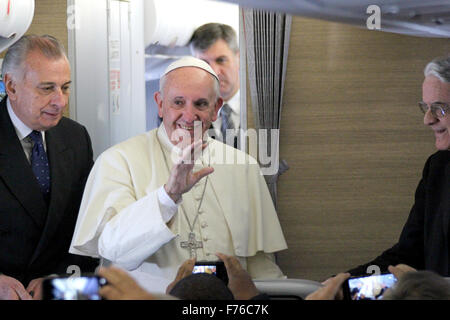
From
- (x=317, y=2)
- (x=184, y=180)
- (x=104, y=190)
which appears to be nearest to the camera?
(x=184, y=180)

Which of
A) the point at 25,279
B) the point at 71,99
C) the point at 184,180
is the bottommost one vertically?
the point at 25,279

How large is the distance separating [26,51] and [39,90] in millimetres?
166

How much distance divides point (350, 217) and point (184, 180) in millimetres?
1192

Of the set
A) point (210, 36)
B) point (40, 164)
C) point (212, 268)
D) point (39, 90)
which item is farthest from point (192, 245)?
point (210, 36)

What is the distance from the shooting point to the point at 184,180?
7.93 feet

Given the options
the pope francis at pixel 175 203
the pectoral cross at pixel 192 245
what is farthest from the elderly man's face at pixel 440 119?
the pectoral cross at pixel 192 245

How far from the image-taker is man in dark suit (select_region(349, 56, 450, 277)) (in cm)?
273

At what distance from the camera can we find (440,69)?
9.48 feet

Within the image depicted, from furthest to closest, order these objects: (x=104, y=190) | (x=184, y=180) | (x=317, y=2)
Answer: (x=317, y=2), (x=104, y=190), (x=184, y=180)

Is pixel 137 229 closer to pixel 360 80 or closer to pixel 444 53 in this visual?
pixel 360 80

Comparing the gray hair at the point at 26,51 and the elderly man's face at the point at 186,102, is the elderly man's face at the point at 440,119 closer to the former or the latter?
the elderly man's face at the point at 186,102

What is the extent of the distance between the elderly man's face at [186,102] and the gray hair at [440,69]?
84 cm

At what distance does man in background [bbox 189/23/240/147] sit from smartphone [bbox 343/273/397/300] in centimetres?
126

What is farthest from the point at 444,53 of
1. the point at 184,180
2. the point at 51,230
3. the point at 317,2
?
the point at 51,230
